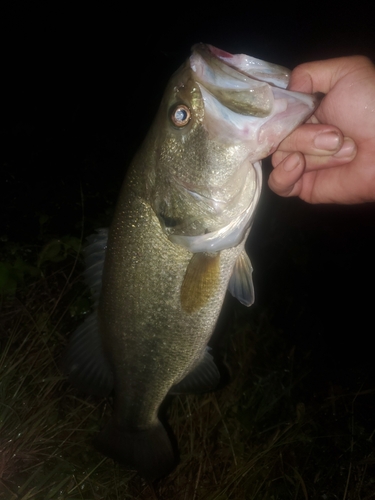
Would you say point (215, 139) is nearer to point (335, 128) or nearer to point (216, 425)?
point (335, 128)

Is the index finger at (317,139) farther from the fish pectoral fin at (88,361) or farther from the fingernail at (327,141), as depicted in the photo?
A: the fish pectoral fin at (88,361)

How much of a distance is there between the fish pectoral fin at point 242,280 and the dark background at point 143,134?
2017 mm

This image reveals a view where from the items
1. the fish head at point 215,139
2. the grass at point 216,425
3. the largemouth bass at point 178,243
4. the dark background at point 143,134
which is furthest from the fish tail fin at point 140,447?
the dark background at point 143,134

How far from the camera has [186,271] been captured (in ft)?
5.51

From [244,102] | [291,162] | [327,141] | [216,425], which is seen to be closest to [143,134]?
[216,425]

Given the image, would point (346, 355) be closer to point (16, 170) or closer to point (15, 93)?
point (16, 170)

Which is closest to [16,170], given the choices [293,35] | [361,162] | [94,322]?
[94,322]

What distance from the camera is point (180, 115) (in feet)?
4.71

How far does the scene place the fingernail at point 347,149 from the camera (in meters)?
1.77

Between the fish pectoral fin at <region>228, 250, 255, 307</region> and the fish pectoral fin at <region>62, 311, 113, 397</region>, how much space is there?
83 centimetres

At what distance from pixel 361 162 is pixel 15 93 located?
18.2 ft

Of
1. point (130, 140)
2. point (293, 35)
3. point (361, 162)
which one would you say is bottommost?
point (130, 140)

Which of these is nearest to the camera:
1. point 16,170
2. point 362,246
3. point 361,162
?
point 361,162

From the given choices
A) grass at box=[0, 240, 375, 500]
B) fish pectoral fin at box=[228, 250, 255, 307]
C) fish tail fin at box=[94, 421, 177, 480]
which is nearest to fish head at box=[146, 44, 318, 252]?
fish pectoral fin at box=[228, 250, 255, 307]
